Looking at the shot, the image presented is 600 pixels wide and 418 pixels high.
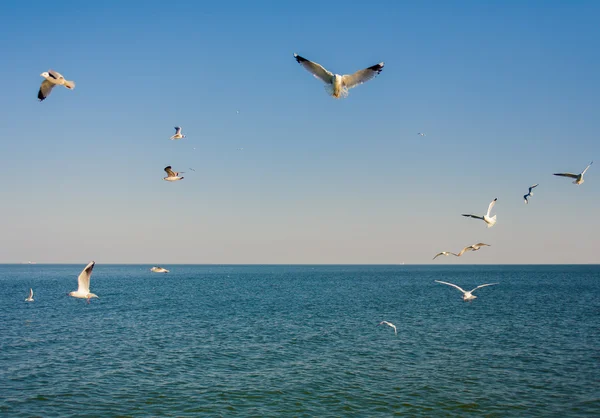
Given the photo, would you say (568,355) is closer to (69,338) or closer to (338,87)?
(338,87)

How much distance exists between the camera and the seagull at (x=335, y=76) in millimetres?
14470

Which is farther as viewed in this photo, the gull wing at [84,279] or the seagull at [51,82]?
the gull wing at [84,279]

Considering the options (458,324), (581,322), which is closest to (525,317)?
(581,322)

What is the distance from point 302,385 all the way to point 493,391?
31.2 feet

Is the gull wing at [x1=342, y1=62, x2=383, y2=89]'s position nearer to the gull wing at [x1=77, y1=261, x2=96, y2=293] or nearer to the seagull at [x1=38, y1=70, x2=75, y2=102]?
the seagull at [x1=38, y1=70, x2=75, y2=102]

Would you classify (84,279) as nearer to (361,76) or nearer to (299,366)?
(361,76)

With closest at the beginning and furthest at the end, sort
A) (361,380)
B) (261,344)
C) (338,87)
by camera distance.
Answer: (338,87) → (361,380) → (261,344)

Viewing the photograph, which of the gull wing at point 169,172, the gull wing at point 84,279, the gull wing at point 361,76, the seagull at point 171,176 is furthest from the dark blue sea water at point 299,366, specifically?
the gull wing at point 361,76

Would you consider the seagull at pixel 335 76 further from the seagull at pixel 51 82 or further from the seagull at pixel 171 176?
the seagull at pixel 171 176

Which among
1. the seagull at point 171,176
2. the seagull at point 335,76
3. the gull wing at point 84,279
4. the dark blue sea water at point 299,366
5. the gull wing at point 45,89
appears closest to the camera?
the seagull at point 335,76

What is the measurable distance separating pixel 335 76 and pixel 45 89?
33.3ft

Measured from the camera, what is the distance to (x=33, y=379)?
25.3 m

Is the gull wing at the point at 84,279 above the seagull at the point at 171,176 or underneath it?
underneath

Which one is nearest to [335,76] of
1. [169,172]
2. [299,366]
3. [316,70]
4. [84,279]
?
[316,70]
